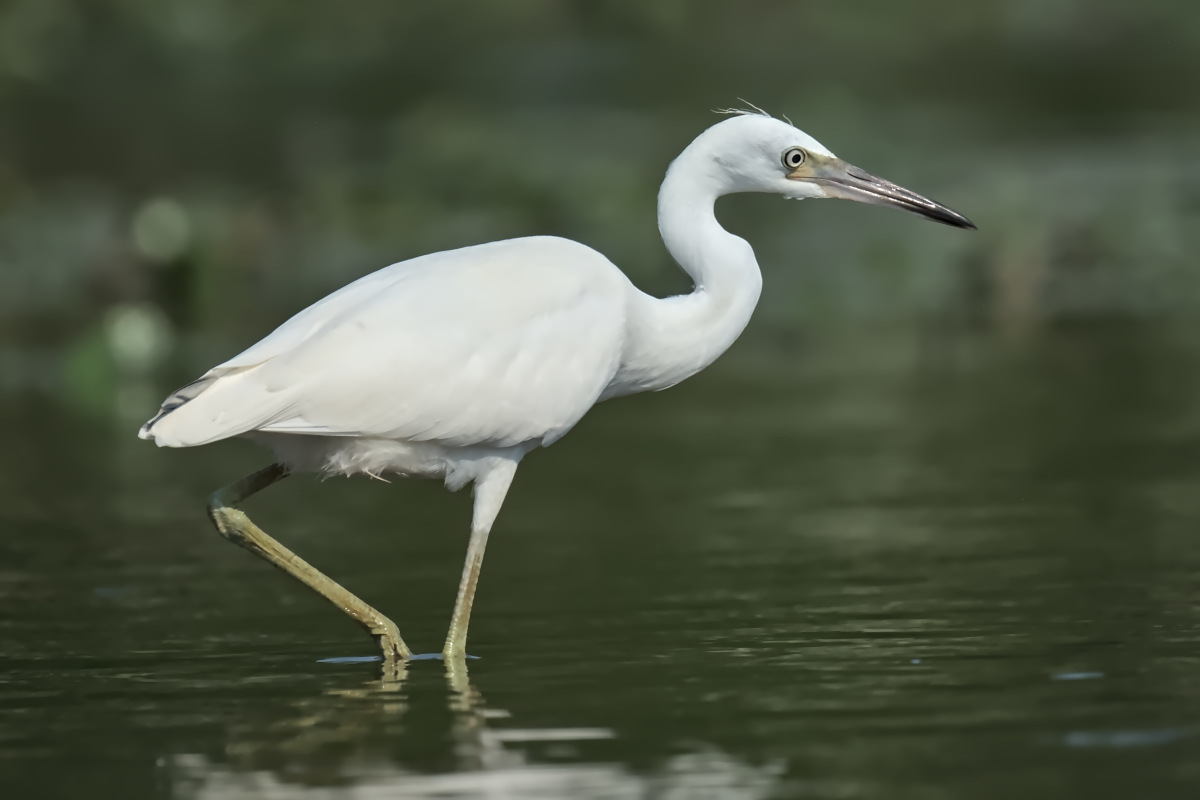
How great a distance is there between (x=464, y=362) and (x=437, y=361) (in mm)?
114

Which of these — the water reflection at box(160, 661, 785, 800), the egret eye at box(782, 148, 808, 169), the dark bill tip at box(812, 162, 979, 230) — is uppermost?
the egret eye at box(782, 148, 808, 169)

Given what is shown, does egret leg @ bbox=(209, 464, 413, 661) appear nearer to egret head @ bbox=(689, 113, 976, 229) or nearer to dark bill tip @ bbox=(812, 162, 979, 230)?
egret head @ bbox=(689, 113, 976, 229)

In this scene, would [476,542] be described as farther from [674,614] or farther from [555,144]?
[555,144]

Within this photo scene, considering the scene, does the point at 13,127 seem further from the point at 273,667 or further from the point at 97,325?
the point at 273,667

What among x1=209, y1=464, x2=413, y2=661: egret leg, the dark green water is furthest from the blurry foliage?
x1=209, y1=464, x2=413, y2=661: egret leg

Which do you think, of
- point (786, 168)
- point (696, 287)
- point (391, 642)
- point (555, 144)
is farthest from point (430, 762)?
point (555, 144)

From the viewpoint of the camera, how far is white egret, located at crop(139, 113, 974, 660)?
7492mm

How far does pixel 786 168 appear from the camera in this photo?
8555 millimetres

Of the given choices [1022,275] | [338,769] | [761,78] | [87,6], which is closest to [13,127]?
[87,6]

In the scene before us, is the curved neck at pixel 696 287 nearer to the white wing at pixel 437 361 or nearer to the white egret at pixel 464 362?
the white egret at pixel 464 362

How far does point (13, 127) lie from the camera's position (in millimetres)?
29531

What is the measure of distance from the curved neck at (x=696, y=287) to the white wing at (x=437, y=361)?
39cm

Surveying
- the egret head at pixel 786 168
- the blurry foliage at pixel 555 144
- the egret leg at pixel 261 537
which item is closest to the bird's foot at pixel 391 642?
the egret leg at pixel 261 537

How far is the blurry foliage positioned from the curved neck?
392 inches
